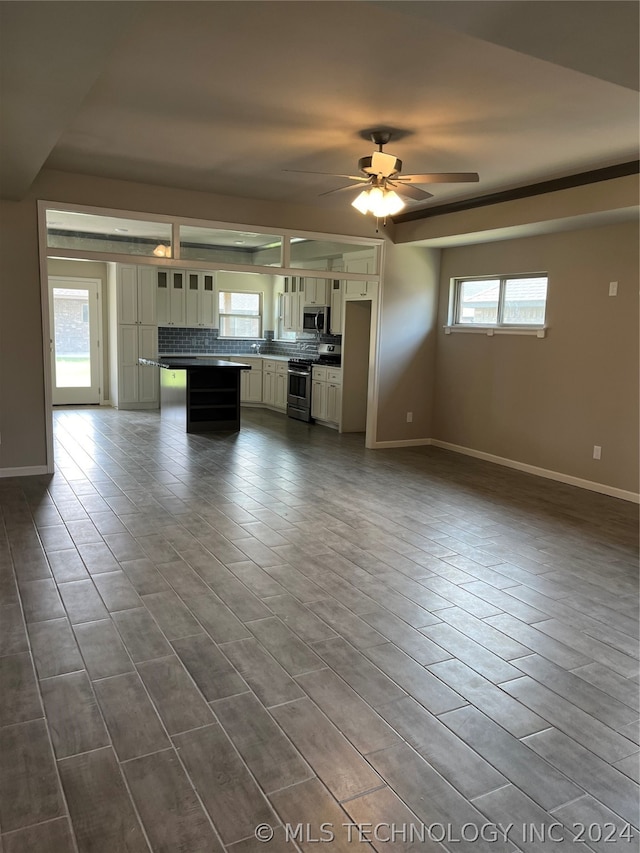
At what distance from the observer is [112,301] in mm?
9750

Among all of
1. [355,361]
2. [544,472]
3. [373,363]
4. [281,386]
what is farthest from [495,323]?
[281,386]

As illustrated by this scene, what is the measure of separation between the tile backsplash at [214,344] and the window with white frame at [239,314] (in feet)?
0.46

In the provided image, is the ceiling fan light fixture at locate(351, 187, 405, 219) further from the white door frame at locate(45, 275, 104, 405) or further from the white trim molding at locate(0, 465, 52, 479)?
the white door frame at locate(45, 275, 104, 405)

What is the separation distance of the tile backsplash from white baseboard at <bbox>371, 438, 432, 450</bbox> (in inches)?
110

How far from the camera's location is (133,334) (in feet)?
31.8

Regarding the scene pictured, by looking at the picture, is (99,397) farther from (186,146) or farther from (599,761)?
(599,761)

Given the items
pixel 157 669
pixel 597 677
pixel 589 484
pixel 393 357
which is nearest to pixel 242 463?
pixel 393 357

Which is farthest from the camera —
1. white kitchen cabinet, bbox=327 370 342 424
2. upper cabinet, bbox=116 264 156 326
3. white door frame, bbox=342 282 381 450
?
upper cabinet, bbox=116 264 156 326

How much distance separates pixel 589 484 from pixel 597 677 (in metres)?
3.45

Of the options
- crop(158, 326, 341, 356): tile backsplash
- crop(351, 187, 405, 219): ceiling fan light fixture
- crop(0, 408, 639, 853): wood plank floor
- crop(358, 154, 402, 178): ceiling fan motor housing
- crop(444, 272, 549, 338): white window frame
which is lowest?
crop(0, 408, 639, 853): wood plank floor

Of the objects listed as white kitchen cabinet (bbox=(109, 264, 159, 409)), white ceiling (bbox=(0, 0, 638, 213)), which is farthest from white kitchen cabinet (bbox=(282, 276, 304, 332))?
white ceiling (bbox=(0, 0, 638, 213))

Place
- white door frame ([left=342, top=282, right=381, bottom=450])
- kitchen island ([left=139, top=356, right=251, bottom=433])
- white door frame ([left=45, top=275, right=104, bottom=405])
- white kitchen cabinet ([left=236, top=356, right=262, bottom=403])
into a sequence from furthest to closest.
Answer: white kitchen cabinet ([left=236, top=356, right=262, bottom=403]) → white door frame ([left=45, top=275, right=104, bottom=405]) → kitchen island ([left=139, top=356, right=251, bottom=433]) → white door frame ([left=342, top=282, right=381, bottom=450])

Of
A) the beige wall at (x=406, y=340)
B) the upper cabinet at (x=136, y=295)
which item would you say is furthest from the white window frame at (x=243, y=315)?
the beige wall at (x=406, y=340)

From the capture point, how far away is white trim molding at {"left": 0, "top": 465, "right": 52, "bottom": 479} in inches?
216
